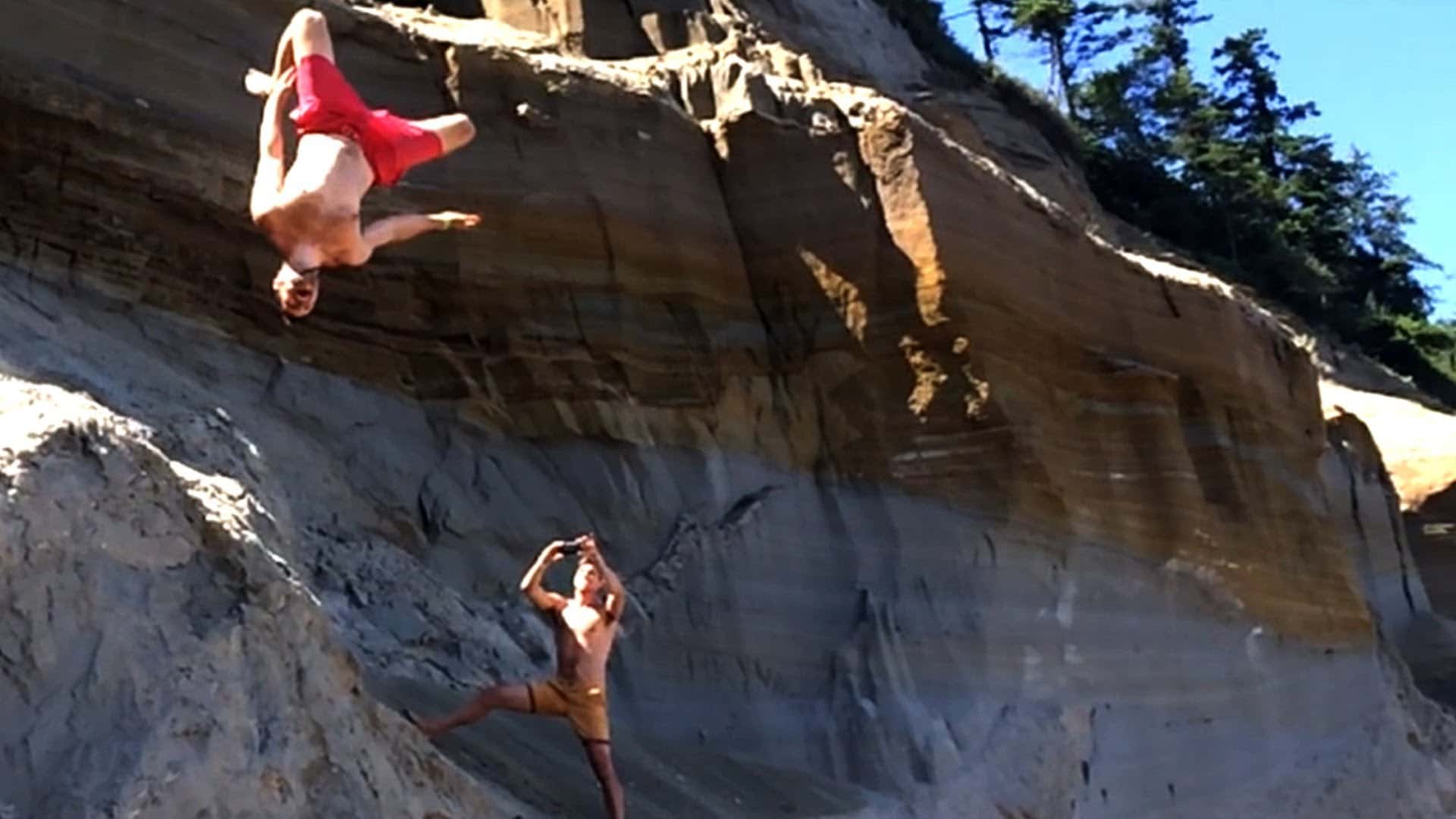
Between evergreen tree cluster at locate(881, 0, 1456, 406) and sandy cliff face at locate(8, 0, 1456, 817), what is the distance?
17.6 metres

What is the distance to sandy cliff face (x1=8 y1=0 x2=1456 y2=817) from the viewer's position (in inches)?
324

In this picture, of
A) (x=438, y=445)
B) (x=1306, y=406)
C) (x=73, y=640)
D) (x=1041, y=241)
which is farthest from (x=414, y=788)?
(x=1306, y=406)

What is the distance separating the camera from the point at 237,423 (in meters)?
12.0

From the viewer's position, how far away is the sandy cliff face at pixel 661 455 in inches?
324

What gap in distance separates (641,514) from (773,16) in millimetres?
13987

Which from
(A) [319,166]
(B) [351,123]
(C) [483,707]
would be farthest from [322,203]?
(C) [483,707]

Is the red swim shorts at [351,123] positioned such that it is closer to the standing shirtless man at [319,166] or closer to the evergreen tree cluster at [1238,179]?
the standing shirtless man at [319,166]

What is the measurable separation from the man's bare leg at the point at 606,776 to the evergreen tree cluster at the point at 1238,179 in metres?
25.3

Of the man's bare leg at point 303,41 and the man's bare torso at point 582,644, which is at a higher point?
the man's bare leg at point 303,41


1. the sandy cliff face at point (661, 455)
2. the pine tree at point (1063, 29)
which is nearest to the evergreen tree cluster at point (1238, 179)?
the pine tree at point (1063, 29)

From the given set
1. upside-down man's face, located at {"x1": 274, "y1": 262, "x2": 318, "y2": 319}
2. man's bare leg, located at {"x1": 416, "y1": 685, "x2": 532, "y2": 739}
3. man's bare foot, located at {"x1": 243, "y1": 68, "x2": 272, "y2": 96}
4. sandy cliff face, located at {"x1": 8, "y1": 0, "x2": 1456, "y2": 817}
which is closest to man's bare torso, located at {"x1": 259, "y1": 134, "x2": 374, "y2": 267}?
upside-down man's face, located at {"x1": 274, "y1": 262, "x2": 318, "y2": 319}

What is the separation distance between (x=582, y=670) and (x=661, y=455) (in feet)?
13.7

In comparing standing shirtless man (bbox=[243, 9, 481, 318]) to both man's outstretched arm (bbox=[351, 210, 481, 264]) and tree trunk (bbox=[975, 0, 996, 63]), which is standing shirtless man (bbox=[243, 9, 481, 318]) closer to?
man's outstretched arm (bbox=[351, 210, 481, 264])

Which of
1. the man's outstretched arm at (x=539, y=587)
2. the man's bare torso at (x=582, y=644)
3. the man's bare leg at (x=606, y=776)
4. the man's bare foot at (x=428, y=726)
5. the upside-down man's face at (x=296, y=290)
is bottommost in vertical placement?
the man's bare leg at (x=606, y=776)
